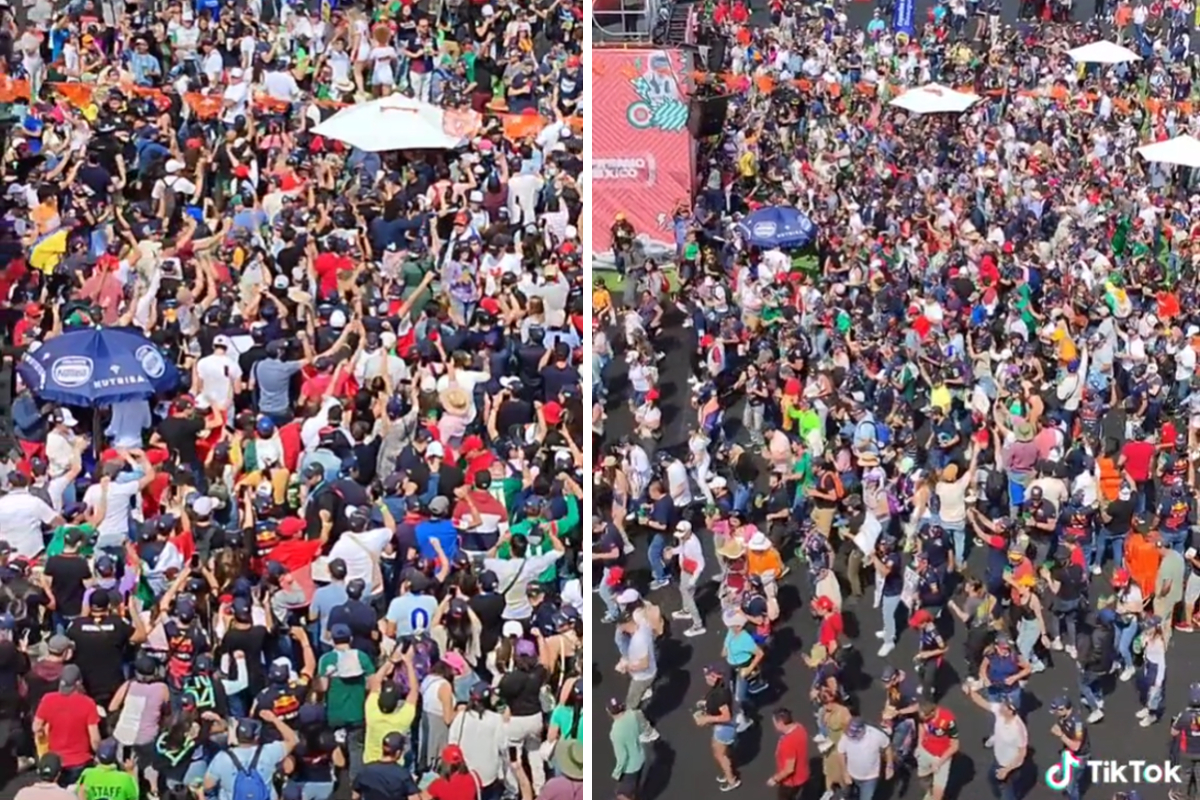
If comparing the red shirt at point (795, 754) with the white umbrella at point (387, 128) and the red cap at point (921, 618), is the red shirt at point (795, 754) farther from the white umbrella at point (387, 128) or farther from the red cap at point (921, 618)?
the white umbrella at point (387, 128)

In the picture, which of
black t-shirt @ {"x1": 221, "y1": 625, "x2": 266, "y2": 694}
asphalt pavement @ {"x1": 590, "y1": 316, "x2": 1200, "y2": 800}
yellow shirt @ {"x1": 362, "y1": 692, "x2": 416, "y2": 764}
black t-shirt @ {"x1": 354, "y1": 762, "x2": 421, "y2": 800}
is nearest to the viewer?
black t-shirt @ {"x1": 354, "y1": 762, "x2": 421, "y2": 800}

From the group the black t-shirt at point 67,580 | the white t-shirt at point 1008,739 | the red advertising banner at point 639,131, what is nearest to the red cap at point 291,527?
the black t-shirt at point 67,580

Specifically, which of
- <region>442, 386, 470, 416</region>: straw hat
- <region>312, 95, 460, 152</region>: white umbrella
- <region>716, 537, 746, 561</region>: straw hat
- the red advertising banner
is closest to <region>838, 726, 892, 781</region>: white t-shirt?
<region>716, 537, 746, 561</region>: straw hat

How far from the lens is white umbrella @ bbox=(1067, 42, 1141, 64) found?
2270 cm

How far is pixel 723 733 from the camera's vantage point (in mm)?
8508

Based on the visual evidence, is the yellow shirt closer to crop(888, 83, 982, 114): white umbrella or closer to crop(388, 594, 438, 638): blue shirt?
crop(388, 594, 438, 638): blue shirt

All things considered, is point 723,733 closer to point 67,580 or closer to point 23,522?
point 67,580

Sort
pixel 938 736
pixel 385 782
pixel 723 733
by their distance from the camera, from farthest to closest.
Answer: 1. pixel 723 733
2. pixel 938 736
3. pixel 385 782

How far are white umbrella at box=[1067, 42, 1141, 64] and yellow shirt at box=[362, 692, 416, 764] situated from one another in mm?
18006

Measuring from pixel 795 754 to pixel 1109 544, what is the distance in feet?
11.3

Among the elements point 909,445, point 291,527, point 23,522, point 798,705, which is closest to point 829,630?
point 798,705

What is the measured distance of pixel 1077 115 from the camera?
69.2ft

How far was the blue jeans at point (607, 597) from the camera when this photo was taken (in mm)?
9727

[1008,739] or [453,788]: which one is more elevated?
[453,788]
